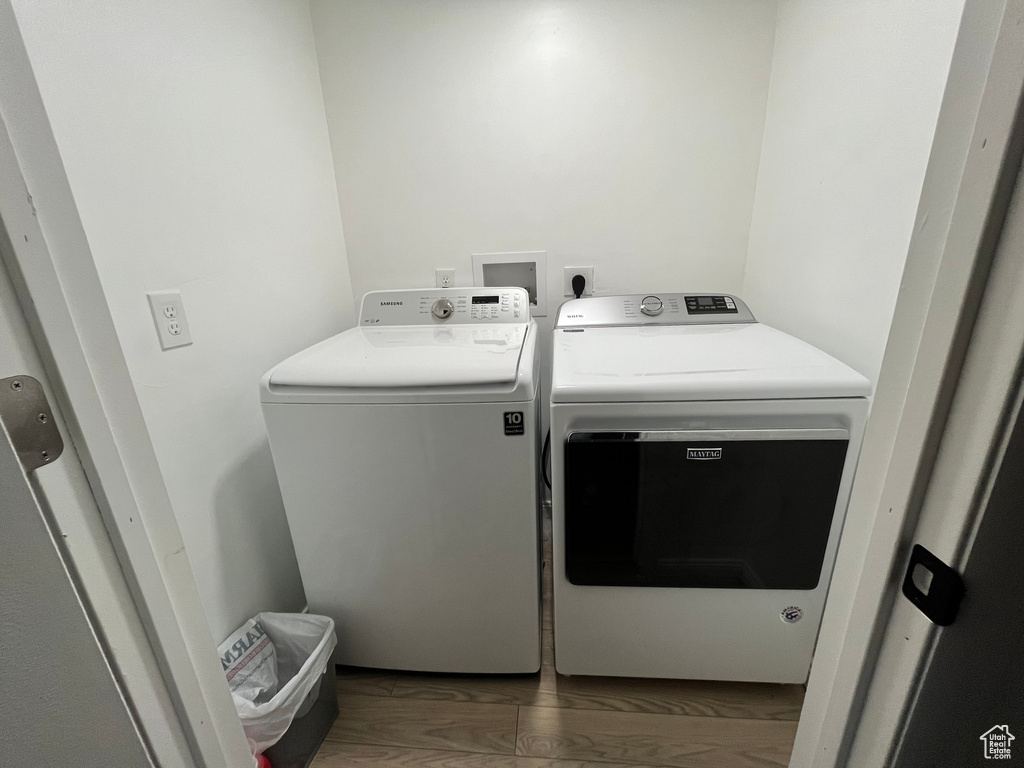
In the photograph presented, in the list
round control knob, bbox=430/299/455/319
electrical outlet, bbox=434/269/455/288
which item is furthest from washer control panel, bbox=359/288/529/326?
electrical outlet, bbox=434/269/455/288

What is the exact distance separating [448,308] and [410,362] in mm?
448

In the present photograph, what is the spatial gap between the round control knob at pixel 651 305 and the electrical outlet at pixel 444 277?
74cm

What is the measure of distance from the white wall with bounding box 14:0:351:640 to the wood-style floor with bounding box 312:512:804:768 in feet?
1.42

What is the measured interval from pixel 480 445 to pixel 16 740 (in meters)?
0.73

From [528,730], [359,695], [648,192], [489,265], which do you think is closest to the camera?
[528,730]

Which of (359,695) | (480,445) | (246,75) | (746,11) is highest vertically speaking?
(746,11)

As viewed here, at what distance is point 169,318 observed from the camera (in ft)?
2.90

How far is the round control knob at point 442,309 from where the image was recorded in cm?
140

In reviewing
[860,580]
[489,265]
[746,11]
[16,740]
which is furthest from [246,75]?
[860,580]

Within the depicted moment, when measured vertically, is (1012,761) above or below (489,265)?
below

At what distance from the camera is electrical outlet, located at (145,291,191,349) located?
33.8 inches

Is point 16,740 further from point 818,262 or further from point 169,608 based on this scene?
point 818,262

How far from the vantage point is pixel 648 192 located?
152 cm

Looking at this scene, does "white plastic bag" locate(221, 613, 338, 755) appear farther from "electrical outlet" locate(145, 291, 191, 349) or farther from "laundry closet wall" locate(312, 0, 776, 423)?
"laundry closet wall" locate(312, 0, 776, 423)
